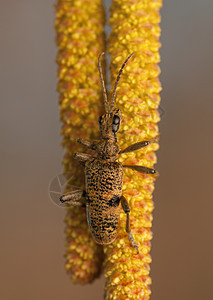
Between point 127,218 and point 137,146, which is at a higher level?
point 137,146

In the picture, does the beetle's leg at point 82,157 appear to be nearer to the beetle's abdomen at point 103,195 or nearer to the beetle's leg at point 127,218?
the beetle's abdomen at point 103,195

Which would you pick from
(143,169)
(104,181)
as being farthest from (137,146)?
(104,181)

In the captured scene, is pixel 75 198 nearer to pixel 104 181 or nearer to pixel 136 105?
pixel 104 181

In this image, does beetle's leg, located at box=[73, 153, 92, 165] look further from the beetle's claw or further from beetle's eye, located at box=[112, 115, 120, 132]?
the beetle's claw
